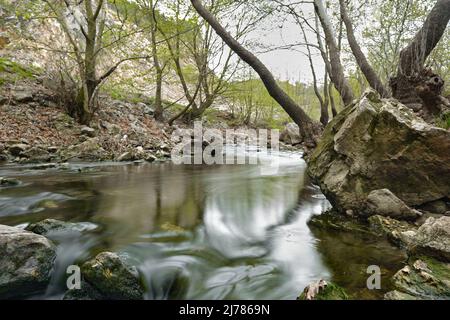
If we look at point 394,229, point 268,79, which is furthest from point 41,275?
point 268,79

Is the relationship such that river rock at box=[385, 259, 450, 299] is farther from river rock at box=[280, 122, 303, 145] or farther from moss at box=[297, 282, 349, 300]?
river rock at box=[280, 122, 303, 145]

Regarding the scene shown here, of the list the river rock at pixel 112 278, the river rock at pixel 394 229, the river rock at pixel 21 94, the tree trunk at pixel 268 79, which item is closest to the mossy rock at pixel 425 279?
the river rock at pixel 394 229

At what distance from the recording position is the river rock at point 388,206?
350cm

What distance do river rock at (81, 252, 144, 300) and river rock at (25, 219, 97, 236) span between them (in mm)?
1066

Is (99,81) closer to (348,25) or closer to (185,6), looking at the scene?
(185,6)

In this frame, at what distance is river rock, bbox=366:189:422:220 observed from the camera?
3.50 m

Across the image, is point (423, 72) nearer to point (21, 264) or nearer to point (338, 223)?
point (338, 223)

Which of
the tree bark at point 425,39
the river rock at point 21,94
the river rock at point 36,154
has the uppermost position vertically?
the tree bark at point 425,39

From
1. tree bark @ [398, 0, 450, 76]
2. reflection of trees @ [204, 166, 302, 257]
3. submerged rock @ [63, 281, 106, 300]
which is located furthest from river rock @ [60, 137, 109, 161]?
tree bark @ [398, 0, 450, 76]

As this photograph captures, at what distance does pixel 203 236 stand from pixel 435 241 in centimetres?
224

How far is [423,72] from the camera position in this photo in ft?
22.9

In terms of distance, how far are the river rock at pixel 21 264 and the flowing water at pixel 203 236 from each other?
4.7 inches

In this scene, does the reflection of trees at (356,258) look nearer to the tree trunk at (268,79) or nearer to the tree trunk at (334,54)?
the tree trunk at (268,79)
